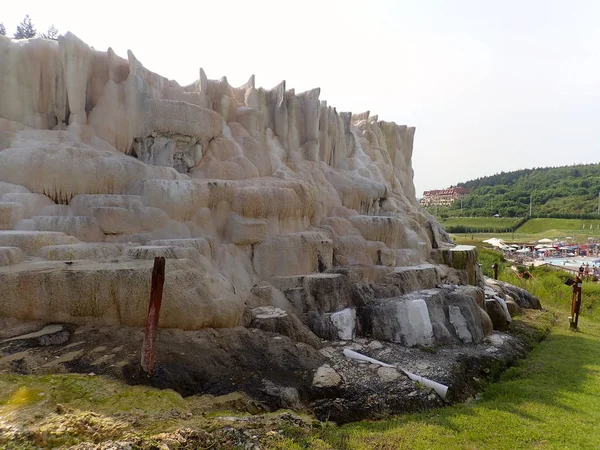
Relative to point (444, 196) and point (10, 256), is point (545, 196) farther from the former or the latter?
point (10, 256)

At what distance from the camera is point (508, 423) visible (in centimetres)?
847

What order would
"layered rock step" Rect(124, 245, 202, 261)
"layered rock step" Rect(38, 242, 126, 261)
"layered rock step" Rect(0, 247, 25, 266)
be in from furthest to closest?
"layered rock step" Rect(124, 245, 202, 261), "layered rock step" Rect(38, 242, 126, 261), "layered rock step" Rect(0, 247, 25, 266)

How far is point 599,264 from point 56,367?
157ft

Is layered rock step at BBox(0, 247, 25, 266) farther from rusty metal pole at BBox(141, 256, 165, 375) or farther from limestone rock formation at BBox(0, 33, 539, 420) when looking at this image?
rusty metal pole at BBox(141, 256, 165, 375)

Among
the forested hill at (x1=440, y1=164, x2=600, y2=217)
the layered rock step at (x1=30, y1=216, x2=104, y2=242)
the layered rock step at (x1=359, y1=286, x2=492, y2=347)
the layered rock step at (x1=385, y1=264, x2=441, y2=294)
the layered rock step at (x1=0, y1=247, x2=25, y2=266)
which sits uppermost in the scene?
the forested hill at (x1=440, y1=164, x2=600, y2=217)

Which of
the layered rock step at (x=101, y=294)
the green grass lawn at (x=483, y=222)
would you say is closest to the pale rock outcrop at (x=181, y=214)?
the layered rock step at (x=101, y=294)

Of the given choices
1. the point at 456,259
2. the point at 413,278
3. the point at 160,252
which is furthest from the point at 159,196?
the point at 456,259

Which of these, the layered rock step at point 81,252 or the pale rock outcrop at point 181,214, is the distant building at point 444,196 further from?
the layered rock step at point 81,252

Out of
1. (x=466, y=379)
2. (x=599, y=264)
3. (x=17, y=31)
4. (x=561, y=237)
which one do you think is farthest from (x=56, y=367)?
(x=561, y=237)

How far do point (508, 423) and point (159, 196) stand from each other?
10.5 meters

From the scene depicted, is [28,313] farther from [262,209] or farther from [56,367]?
[262,209]

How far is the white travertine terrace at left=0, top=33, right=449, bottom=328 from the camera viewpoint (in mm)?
9453

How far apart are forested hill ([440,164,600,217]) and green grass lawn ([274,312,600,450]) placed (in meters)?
76.1

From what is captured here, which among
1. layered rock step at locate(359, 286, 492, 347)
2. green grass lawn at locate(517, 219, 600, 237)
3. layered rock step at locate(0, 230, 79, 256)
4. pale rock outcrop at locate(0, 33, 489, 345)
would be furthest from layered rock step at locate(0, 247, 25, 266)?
green grass lawn at locate(517, 219, 600, 237)
